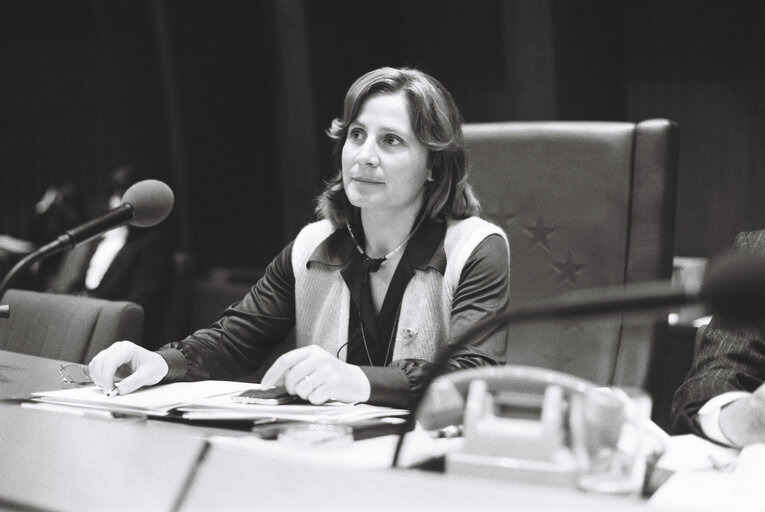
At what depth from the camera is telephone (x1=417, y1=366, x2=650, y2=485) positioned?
790mm

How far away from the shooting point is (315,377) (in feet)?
3.98

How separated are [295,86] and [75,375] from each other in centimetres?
290

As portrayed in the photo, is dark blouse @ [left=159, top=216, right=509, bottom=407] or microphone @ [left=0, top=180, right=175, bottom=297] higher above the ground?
microphone @ [left=0, top=180, right=175, bottom=297]

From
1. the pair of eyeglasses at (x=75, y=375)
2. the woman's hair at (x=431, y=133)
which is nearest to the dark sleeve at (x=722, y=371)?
the woman's hair at (x=431, y=133)

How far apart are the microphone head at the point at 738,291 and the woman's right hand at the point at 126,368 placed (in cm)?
90

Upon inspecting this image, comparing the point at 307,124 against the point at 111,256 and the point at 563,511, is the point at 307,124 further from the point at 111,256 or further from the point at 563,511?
the point at 563,511

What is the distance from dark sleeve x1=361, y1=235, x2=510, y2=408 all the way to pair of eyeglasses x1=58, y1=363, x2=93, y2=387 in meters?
0.46

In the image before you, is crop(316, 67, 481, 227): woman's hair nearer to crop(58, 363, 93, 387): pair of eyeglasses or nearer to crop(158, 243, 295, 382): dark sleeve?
crop(158, 243, 295, 382): dark sleeve

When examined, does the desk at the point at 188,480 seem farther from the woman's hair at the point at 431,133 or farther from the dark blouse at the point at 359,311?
the woman's hair at the point at 431,133

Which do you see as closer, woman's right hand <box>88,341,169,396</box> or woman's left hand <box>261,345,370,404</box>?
woman's left hand <box>261,345,370,404</box>

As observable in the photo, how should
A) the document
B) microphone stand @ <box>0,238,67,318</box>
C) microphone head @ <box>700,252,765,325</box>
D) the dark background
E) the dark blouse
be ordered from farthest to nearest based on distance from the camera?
the dark background
the dark blouse
microphone stand @ <box>0,238,67,318</box>
the document
microphone head @ <box>700,252,765,325</box>

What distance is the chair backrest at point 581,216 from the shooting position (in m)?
1.76

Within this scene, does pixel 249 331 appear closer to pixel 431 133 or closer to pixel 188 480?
pixel 431 133

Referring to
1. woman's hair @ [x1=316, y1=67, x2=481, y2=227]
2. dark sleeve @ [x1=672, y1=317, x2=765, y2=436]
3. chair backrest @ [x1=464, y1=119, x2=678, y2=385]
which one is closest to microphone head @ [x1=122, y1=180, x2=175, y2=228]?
woman's hair @ [x1=316, y1=67, x2=481, y2=227]
